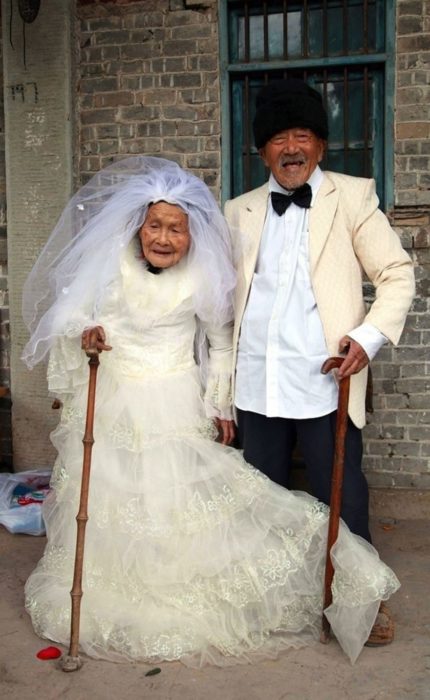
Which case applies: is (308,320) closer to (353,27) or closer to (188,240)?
(188,240)

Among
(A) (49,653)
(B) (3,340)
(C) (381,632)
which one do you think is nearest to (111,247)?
(A) (49,653)

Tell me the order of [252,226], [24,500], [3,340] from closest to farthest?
[252,226]
[24,500]
[3,340]

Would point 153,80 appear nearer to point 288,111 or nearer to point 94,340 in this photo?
point 288,111

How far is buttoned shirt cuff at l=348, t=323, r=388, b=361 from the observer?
319cm

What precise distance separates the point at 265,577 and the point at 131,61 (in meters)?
3.30

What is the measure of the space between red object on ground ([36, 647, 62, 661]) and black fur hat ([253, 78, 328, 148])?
230cm

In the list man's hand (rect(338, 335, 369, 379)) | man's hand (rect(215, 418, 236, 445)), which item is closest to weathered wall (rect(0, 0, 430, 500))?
man's hand (rect(215, 418, 236, 445))

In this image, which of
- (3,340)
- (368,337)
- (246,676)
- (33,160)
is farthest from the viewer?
(3,340)

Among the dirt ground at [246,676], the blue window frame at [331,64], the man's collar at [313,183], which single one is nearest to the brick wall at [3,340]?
the blue window frame at [331,64]

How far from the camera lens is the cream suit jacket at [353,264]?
328 cm

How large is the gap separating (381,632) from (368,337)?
123 cm

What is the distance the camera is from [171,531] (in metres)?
3.29

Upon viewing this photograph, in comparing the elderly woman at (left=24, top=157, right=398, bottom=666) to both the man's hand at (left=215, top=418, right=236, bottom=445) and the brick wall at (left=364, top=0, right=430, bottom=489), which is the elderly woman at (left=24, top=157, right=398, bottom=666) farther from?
the brick wall at (left=364, top=0, right=430, bottom=489)

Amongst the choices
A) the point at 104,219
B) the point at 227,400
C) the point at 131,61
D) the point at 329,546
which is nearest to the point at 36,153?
the point at 131,61
